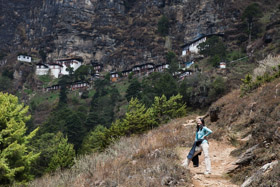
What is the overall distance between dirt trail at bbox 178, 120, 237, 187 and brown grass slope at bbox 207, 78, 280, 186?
1.11ft

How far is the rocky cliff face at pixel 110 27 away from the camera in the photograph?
96.2 m

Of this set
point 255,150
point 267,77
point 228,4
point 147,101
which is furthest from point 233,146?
point 228,4

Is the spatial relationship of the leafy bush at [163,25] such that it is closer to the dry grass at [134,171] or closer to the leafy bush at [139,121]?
the leafy bush at [139,121]

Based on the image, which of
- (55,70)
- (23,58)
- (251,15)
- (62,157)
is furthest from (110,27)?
(62,157)

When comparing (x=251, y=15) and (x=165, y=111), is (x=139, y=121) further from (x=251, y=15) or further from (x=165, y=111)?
(x=251, y=15)

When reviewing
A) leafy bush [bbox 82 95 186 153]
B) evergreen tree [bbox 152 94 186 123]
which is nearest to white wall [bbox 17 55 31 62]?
leafy bush [bbox 82 95 186 153]

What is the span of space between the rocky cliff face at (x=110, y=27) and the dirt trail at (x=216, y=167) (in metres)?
81.8

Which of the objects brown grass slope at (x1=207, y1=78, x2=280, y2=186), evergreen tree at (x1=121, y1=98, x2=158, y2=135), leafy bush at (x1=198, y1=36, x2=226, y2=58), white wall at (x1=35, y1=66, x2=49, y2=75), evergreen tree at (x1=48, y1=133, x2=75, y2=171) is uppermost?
leafy bush at (x1=198, y1=36, x2=226, y2=58)

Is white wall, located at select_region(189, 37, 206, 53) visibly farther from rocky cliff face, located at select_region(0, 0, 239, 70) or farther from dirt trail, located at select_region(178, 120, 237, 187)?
dirt trail, located at select_region(178, 120, 237, 187)

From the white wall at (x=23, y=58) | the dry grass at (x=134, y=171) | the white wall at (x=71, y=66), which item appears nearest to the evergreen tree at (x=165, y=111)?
the dry grass at (x=134, y=171)

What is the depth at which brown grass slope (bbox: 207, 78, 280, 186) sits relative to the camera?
279 inches

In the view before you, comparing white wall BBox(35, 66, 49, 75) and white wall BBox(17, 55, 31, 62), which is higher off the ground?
white wall BBox(17, 55, 31, 62)

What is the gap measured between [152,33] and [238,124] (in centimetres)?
9418

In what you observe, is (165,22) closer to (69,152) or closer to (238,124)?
(69,152)
